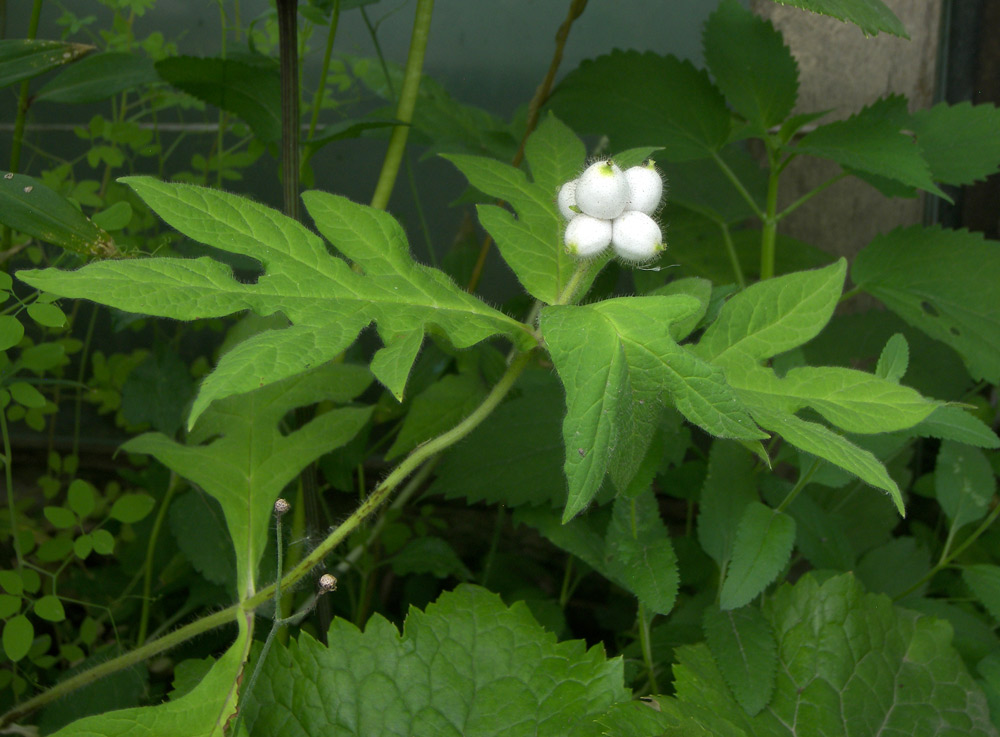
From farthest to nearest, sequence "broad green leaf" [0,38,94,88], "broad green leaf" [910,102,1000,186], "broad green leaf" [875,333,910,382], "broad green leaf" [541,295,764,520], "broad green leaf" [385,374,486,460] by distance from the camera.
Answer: "broad green leaf" [910,102,1000,186]
"broad green leaf" [385,374,486,460]
"broad green leaf" [0,38,94,88]
"broad green leaf" [875,333,910,382]
"broad green leaf" [541,295,764,520]

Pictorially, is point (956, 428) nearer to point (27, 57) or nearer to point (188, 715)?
point (188, 715)

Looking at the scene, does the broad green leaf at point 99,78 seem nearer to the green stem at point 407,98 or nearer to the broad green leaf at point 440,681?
the green stem at point 407,98

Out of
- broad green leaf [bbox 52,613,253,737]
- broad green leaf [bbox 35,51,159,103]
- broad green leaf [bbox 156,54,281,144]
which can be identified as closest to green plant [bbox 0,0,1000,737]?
broad green leaf [bbox 52,613,253,737]

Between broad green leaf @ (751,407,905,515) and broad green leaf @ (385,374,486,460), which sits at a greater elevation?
broad green leaf @ (751,407,905,515)

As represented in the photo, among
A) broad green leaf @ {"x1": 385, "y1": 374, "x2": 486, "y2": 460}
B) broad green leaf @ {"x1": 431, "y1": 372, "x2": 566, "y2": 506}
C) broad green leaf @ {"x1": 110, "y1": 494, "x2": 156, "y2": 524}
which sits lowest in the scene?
broad green leaf @ {"x1": 110, "y1": 494, "x2": 156, "y2": 524}

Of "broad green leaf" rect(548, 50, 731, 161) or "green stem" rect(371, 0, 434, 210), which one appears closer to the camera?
"green stem" rect(371, 0, 434, 210)

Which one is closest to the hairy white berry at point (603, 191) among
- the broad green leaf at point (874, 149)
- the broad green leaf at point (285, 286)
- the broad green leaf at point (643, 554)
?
the broad green leaf at point (285, 286)

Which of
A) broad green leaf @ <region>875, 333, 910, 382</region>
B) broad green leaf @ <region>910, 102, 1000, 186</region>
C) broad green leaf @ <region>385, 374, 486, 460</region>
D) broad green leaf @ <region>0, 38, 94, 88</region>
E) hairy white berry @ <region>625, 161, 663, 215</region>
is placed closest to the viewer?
hairy white berry @ <region>625, 161, 663, 215</region>

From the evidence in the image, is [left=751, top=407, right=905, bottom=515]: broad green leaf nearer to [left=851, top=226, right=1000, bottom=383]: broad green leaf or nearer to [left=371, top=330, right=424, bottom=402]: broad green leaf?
[left=371, top=330, right=424, bottom=402]: broad green leaf

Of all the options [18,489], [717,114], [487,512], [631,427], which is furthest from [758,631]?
[18,489]
